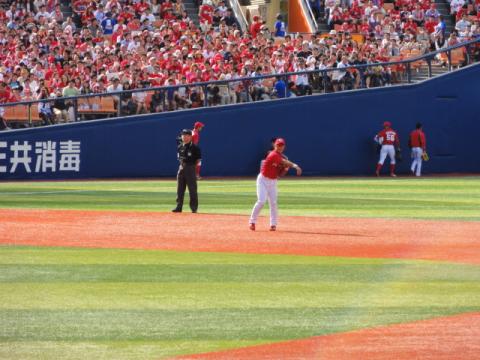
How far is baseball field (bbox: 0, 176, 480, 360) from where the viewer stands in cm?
1048

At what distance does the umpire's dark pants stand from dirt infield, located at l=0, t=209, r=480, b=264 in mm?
531

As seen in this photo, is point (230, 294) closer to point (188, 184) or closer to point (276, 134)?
point (188, 184)

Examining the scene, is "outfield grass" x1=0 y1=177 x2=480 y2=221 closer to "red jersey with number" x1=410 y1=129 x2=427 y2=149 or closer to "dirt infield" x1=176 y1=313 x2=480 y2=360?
"red jersey with number" x1=410 y1=129 x2=427 y2=149

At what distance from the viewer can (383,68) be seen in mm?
37969

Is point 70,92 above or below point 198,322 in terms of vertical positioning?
above

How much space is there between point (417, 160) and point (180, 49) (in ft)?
27.8

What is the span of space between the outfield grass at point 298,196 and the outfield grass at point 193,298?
8.17 m

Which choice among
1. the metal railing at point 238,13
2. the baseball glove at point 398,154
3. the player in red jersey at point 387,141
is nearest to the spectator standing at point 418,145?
the baseball glove at point 398,154

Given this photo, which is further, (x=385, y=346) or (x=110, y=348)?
(x=385, y=346)

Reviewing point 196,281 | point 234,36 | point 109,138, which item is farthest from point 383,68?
point 196,281

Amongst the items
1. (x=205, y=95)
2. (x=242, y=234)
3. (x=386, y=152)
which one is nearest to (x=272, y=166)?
(x=242, y=234)

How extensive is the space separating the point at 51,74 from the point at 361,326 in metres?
24.1

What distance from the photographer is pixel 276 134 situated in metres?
37.5

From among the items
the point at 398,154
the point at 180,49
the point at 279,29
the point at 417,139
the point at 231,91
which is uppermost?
the point at 279,29
